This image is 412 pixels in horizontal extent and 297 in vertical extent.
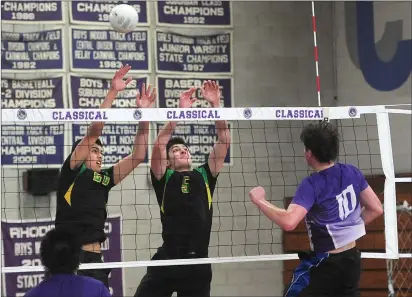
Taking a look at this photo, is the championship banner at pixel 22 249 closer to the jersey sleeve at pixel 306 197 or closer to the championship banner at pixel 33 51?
the championship banner at pixel 33 51

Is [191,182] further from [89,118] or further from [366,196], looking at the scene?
[366,196]

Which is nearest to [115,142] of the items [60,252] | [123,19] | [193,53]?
[193,53]

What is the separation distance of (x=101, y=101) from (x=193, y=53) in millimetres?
1441

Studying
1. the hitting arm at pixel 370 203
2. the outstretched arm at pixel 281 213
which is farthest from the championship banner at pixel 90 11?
the outstretched arm at pixel 281 213

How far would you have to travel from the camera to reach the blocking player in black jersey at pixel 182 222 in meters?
7.66

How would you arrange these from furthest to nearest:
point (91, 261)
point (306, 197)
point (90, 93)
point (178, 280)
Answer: point (90, 93) → point (178, 280) → point (91, 261) → point (306, 197)

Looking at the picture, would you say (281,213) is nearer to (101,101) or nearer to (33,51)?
(101,101)

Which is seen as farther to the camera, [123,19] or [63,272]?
[123,19]

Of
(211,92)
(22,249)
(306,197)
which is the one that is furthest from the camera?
(22,249)

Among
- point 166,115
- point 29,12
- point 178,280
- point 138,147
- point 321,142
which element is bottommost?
point 178,280

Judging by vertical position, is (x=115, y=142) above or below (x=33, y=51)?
below

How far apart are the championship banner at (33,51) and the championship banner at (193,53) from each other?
1.33 metres

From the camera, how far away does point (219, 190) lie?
11812mm

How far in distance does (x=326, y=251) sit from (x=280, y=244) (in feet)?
18.0
